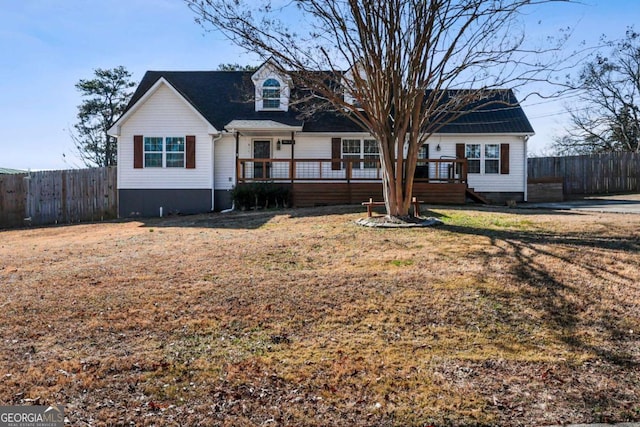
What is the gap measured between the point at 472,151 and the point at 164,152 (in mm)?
11964

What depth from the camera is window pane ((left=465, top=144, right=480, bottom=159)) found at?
1816cm

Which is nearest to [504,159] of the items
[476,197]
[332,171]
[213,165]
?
[476,197]

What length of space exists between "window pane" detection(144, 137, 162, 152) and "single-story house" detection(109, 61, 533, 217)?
4 centimetres

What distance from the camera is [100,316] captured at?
16.2 feet

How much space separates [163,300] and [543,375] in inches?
160

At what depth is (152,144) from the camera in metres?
16.7

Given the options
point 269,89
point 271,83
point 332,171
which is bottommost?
point 332,171

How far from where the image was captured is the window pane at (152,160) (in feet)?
54.9

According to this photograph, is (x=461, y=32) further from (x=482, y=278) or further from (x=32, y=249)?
(x=32, y=249)

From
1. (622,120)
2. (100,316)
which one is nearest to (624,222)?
(100,316)

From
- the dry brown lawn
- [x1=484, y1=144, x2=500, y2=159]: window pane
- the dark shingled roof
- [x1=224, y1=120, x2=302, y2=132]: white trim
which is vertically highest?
the dark shingled roof

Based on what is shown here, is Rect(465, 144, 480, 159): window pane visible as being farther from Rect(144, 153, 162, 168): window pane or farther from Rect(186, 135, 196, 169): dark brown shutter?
Rect(144, 153, 162, 168): window pane

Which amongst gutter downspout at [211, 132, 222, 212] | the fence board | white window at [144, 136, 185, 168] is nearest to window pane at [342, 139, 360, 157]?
gutter downspout at [211, 132, 222, 212]

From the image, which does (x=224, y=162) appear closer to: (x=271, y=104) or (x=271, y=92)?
(x=271, y=104)
